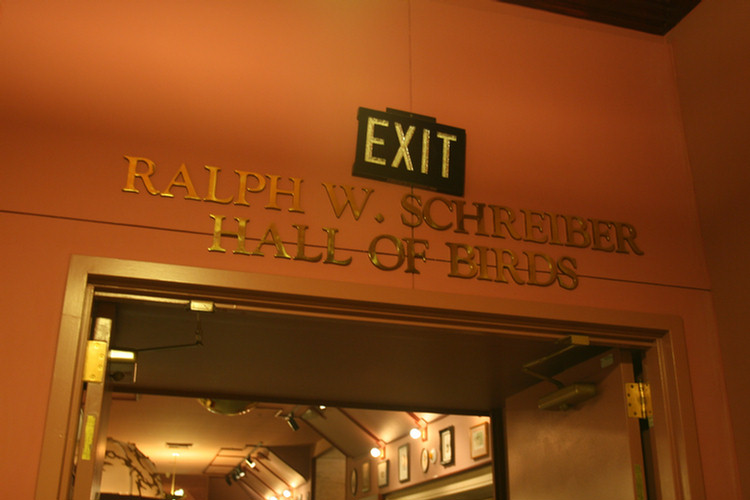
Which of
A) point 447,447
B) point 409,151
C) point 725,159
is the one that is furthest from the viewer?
point 447,447

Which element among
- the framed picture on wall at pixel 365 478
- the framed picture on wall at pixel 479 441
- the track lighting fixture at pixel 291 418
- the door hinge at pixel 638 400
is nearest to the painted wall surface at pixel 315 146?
the door hinge at pixel 638 400

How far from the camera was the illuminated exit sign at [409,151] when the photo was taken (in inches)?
110

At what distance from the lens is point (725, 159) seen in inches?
120

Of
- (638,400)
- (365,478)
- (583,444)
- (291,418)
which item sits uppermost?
(291,418)

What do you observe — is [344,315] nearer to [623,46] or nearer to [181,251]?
[181,251]

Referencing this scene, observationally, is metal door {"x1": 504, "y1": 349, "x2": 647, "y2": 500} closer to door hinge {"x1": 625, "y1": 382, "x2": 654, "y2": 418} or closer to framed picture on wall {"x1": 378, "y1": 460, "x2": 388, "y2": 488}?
door hinge {"x1": 625, "y1": 382, "x2": 654, "y2": 418}

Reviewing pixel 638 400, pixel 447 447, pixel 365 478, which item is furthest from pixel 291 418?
pixel 638 400

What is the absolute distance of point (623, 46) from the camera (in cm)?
339

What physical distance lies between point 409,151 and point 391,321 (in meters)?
0.61

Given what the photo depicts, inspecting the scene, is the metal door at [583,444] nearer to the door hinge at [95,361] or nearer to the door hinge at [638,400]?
→ the door hinge at [638,400]

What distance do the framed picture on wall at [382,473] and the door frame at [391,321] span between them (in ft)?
12.7

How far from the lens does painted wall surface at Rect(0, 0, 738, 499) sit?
2.45 metres

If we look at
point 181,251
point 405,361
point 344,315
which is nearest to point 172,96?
point 181,251

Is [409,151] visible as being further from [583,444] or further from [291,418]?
[291,418]
